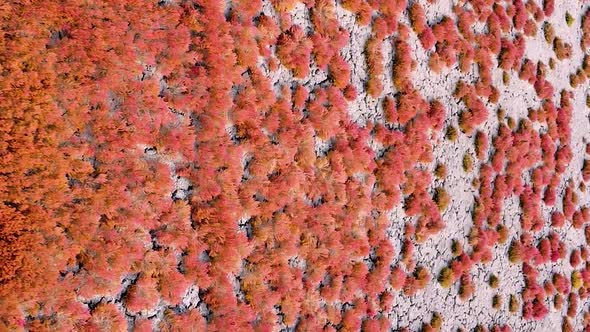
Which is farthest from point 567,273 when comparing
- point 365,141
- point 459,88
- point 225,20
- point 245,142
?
point 225,20

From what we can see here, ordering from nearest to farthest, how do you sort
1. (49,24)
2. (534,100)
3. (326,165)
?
(49,24)
(326,165)
(534,100)

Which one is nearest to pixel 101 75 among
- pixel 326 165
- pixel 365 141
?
pixel 326 165

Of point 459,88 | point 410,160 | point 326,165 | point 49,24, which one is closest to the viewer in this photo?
point 49,24

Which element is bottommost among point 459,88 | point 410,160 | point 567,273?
point 567,273

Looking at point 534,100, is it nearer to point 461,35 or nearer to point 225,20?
point 461,35

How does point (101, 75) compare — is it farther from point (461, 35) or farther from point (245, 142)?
point (461, 35)

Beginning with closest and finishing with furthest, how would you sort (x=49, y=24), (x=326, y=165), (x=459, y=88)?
(x=49, y=24)
(x=326, y=165)
(x=459, y=88)

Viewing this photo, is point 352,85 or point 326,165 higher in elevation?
point 352,85

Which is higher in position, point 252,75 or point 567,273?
point 252,75

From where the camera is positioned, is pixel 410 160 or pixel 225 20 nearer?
pixel 225 20
